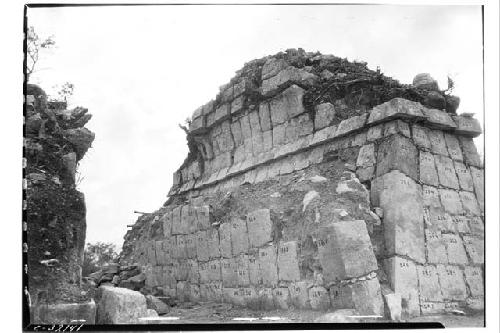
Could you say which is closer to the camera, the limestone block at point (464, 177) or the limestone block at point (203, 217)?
the limestone block at point (464, 177)

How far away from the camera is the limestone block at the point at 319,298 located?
28.2 ft

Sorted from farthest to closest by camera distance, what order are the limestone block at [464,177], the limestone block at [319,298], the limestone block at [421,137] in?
the limestone block at [464,177] → the limestone block at [421,137] → the limestone block at [319,298]

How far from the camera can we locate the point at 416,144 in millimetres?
9500

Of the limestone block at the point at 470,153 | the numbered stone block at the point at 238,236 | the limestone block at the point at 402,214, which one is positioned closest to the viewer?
the limestone block at the point at 402,214

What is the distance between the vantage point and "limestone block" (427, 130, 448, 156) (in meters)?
9.72

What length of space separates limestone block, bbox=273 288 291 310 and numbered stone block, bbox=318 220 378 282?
85 centimetres

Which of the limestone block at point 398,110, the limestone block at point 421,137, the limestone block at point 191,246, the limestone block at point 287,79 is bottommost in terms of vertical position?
the limestone block at point 191,246

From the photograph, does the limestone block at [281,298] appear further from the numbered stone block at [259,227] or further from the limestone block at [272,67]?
the limestone block at [272,67]

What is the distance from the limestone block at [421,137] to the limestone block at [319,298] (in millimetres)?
2798

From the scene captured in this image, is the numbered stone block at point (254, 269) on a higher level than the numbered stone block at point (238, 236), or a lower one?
lower

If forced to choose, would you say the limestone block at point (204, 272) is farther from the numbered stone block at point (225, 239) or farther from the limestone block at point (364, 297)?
the limestone block at point (364, 297)

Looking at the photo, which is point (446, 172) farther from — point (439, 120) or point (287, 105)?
point (287, 105)

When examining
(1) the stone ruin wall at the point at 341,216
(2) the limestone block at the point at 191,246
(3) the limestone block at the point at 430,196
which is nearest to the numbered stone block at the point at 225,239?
(1) the stone ruin wall at the point at 341,216

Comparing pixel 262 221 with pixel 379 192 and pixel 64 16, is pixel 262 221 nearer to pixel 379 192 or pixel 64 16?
pixel 379 192
